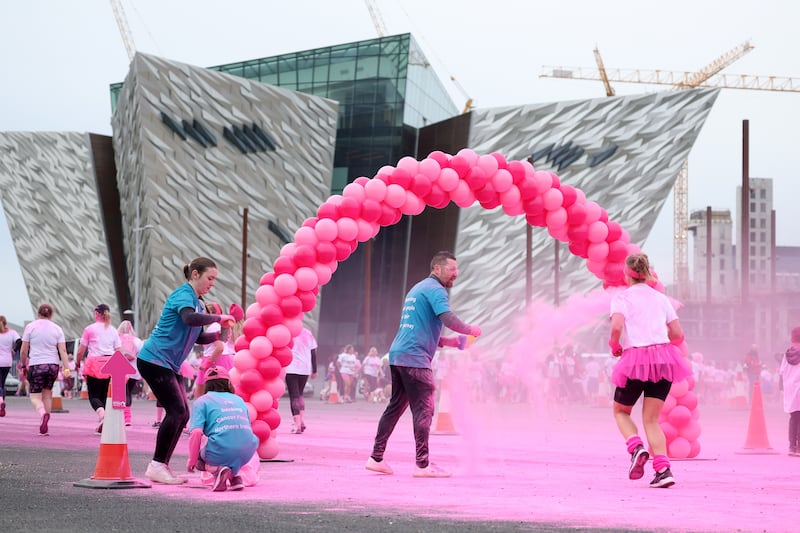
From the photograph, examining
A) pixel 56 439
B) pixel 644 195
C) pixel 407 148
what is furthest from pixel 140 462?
pixel 407 148

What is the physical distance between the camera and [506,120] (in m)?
52.2

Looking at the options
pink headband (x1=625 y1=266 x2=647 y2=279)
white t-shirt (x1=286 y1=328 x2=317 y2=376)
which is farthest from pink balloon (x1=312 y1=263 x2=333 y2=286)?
pink headband (x1=625 y1=266 x2=647 y2=279)

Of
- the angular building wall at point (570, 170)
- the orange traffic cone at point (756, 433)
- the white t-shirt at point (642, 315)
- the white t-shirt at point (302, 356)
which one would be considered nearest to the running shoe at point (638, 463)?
the white t-shirt at point (642, 315)

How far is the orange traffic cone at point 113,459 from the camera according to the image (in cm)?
827

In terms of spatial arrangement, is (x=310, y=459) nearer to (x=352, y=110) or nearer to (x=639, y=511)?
(x=639, y=511)

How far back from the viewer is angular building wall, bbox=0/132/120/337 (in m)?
61.8

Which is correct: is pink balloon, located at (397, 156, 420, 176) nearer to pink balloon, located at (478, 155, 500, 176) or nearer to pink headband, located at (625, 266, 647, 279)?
pink balloon, located at (478, 155, 500, 176)

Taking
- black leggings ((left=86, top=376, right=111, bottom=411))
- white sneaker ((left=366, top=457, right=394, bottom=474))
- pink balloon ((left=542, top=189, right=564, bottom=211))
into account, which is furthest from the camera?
black leggings ((left=86, top=376, right=111, bottom=411))

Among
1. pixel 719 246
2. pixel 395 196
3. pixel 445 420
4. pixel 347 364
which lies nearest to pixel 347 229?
pixel 395 196

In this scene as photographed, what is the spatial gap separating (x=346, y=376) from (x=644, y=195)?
75.1 ft

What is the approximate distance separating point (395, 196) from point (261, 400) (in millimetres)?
2564

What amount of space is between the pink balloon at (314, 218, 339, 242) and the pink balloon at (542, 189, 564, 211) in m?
2.45

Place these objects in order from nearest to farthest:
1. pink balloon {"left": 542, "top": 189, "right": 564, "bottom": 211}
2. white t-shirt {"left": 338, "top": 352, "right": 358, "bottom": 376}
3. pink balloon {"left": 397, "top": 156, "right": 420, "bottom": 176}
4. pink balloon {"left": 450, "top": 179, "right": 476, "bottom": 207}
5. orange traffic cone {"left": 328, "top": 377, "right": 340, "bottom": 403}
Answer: pink balloon {"left": 397, "top": 156, "right": 420, "bottom": 176}
pink balloon {"left": 450, "top": 179, "right": 476, "bottom": 207}
pink balloon {"left": 542, "top": 189, "right": 564, "bottom": 211}
orange traffic cone {"left": 328, "top": 377, "right": 340, "bottom": 403}
white t-shirt {"left": 338, "top": 352, "right": 358, "bottom": 376}

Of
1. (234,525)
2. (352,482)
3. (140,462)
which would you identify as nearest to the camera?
(234,525)
